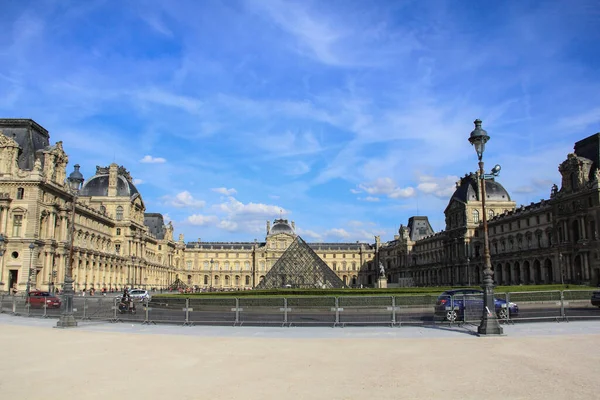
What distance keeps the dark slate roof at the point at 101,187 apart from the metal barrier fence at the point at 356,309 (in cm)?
5467

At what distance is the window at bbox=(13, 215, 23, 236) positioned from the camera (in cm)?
4694

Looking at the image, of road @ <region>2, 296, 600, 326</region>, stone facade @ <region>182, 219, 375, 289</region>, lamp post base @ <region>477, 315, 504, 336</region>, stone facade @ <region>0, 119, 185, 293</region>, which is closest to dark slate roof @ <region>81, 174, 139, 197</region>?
stone facade @ <region>0, 119, 185, 293</region>

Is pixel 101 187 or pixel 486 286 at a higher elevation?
pixel 101 187

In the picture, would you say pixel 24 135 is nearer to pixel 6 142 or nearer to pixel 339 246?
pixel 6 142

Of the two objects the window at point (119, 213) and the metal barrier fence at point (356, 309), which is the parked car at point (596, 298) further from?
the window at point (119, 213)

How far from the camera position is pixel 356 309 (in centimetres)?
2161

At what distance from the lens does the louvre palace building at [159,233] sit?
4706cm

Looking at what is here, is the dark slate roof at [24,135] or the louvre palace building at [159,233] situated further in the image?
the dark slate roof at [24,135]

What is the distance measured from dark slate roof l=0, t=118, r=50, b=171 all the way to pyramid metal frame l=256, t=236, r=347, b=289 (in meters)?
26.8

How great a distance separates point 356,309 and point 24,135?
144 ft

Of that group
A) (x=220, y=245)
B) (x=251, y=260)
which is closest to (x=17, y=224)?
(x=251, y=260)

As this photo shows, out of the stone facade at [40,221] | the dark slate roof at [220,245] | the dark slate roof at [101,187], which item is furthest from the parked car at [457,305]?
the dark slate roof at [220,245]

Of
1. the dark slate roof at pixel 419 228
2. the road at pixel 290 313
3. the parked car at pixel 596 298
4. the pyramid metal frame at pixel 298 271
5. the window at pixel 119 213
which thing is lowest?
the road at pixel 290 313

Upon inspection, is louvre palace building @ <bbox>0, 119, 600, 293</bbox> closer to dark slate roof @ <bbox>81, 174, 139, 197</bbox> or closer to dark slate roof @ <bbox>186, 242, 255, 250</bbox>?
dark slate roof @ <bbox>81, 174, 139, 197</bbox>
